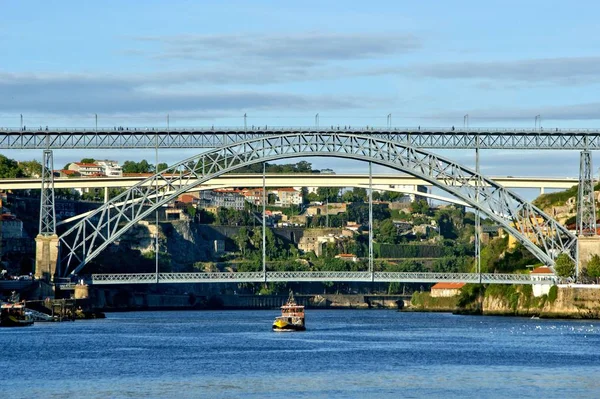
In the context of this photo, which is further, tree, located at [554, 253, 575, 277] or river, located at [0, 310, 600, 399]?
tree, located at [554, 253, 575, 277]

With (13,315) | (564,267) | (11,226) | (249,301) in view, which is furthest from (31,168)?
(564,267)

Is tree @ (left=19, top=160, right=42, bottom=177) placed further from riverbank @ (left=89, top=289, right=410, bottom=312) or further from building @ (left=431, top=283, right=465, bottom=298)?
building @ (left=431, top=283, right=465, bottom=298)

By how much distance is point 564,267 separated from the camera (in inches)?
4232

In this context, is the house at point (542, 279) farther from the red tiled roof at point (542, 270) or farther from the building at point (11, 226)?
the building at point (11, 226)

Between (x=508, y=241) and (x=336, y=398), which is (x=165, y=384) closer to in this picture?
(x=336, y=398)

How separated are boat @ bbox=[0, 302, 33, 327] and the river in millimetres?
1105

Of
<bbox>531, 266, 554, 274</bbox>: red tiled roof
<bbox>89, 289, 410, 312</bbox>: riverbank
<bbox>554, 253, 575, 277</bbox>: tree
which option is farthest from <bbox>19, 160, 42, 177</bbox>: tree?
<bbox>554, 253, 575, 277</bbox>: tree

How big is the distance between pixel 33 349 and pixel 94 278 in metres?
38.2

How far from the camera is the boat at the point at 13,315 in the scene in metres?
97.0

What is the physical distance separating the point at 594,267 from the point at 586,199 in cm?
563

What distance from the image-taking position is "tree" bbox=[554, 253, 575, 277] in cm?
10738

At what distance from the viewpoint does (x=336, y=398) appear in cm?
5378

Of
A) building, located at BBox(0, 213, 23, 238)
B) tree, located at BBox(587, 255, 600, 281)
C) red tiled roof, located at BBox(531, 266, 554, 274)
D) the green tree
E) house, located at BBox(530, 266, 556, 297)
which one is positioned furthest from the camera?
the green tree

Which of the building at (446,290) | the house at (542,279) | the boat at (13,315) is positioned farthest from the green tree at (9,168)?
the house at (542,279)
